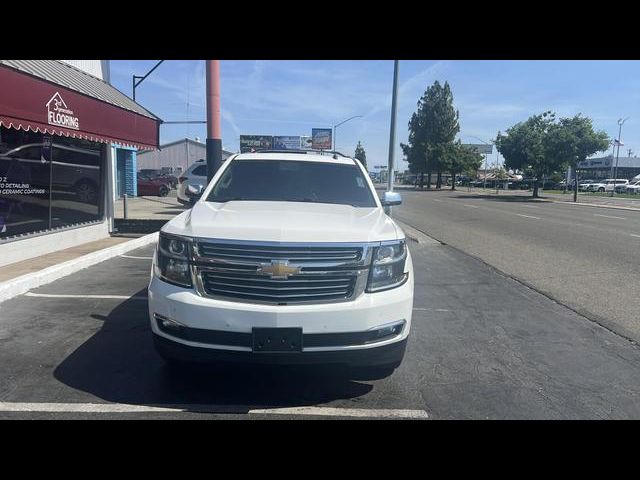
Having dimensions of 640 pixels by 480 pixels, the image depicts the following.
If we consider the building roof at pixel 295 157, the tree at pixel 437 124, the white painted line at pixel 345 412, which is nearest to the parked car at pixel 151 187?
the building roof at pixel 295 157

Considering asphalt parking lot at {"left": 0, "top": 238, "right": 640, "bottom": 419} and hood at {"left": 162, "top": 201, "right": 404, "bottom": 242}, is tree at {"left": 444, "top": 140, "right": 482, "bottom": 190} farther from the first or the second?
hood at {"left": 162, "top": 201, "right": 404, "bottom": 242}

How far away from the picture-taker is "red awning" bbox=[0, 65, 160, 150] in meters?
6.66

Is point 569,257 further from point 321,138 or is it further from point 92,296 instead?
point 321,138

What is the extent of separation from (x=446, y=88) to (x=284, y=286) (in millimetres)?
74562

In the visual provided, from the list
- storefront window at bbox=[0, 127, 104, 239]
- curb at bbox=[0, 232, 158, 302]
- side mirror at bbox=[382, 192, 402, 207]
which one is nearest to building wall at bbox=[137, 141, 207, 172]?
storefront window at bbox=[0, 127, 104, 239]

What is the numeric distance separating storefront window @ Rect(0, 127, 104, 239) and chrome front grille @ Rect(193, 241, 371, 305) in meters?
6.29

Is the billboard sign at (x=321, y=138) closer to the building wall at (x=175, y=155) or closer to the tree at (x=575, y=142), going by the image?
the building wall at (x=175, y=155)

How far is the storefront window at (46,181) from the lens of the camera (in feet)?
27.1

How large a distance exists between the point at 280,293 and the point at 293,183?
2.08 m

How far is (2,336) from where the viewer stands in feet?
16.7

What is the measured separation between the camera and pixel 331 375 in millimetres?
4293
